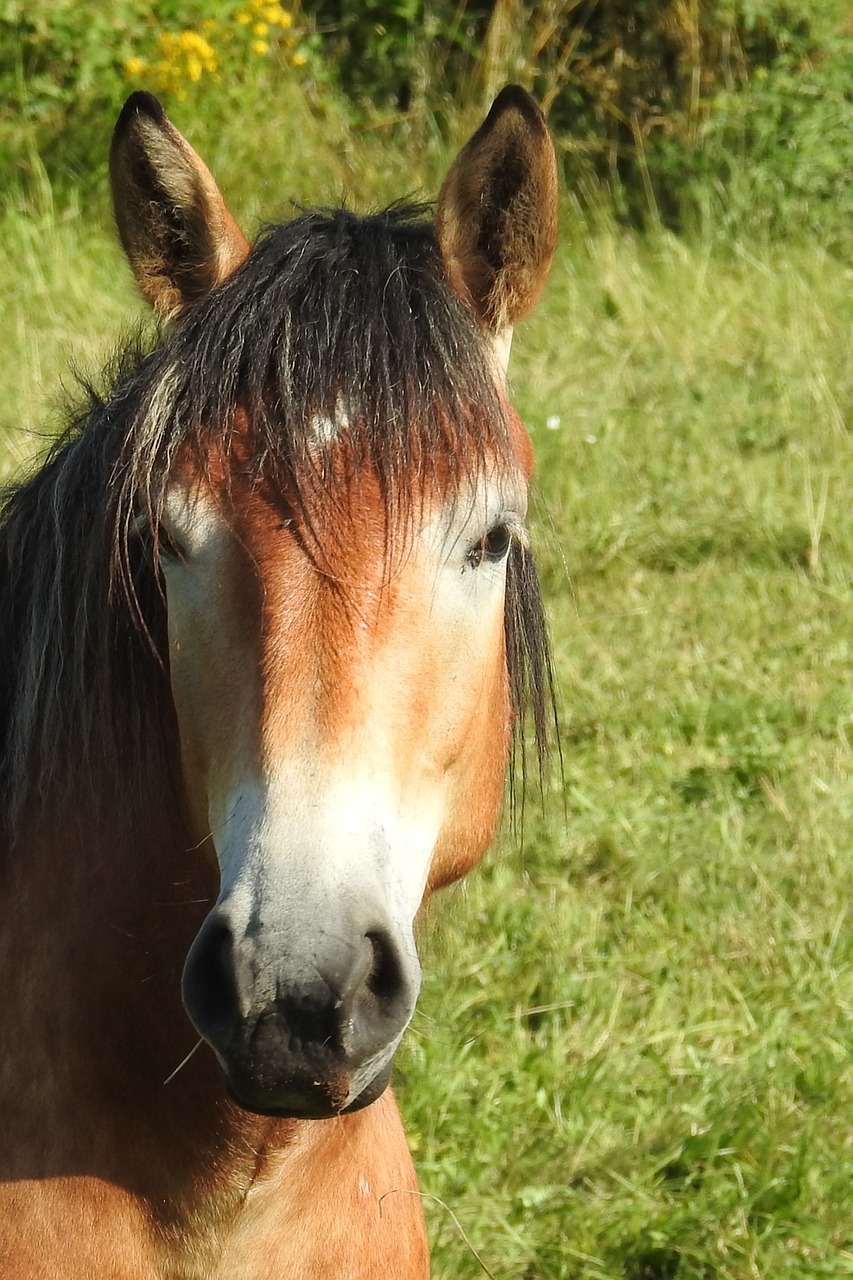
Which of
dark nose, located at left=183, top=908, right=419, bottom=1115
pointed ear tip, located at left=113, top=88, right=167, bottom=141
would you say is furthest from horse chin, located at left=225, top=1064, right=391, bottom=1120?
pointed ear tip, located at left=113, top=88, right=167, bottom=141

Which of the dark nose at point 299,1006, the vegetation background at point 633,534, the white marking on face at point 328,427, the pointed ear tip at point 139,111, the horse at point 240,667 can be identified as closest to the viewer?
the dark nose at point 299,1006

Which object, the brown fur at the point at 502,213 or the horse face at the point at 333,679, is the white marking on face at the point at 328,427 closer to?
the horse face at the point at 333,679

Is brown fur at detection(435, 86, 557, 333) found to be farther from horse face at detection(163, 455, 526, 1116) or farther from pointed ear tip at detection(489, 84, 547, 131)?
horse face at detection(163, 455, 526, 1116)

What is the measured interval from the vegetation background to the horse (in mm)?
548

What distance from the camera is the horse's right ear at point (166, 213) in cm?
208

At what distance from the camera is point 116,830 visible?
6.82 feet

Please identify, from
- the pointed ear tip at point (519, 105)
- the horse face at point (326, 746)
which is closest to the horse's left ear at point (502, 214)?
the pointed ear tip at point (519, 105)

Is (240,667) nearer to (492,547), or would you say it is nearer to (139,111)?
(492,547)

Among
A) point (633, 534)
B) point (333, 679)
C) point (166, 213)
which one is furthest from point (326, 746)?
point (633, 534)

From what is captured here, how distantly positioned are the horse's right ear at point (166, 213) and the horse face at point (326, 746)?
427 millimetres

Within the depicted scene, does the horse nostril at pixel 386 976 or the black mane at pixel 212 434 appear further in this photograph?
the black mane at pixel 212 434

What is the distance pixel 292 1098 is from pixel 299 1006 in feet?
0.50

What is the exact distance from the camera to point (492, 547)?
6.77 feet

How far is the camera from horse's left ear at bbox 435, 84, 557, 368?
2123 mm
